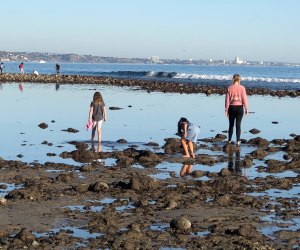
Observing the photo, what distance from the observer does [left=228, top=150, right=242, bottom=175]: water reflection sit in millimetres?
14188

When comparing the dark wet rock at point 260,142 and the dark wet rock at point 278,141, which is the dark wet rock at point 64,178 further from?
the dark wet rock at point 278,141

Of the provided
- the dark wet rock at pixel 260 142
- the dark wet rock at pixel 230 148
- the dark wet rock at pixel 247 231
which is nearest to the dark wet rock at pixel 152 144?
the dark wet rock at pixel 230 148

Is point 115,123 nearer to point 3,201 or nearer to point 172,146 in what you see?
point 172,146

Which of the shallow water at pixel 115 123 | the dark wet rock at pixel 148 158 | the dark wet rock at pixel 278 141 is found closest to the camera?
the dark wet rock at pixel 148 158

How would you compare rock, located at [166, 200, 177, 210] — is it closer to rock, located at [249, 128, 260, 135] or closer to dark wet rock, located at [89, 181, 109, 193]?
dark wet rock, located at [89, 181, 109, 193]

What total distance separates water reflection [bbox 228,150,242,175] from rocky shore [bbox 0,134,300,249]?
0.05 metres

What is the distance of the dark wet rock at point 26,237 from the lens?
8117mm

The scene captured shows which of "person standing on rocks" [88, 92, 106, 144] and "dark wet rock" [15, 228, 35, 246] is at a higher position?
"person standing on rocks" [88, 92, 106, 144]

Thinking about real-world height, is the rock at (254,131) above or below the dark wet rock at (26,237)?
below

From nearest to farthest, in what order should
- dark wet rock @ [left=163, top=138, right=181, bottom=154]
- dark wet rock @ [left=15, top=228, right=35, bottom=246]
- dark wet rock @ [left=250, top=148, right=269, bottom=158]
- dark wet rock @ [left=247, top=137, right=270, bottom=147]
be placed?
dark wet rock @ [left=15, top=228, right=35, bottom=246]
dark wet rock @ [left=250, top=148, right=269, bottom=158]
dark wet rock @ [left=163, top=138, right=181, bottom=154]
dark wet rock @ [left=247, top=137, right=270, bottom=147]

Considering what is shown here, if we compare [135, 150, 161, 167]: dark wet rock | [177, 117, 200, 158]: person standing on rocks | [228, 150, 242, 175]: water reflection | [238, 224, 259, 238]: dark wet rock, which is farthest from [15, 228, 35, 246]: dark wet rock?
[177, 117, 200, 158]: person standing on rocks

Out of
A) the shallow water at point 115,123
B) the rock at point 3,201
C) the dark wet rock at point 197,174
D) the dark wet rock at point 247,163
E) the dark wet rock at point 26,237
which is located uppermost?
the dark wet rock at point 26,237

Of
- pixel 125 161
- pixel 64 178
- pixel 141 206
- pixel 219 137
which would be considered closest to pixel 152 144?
pixel 219 137

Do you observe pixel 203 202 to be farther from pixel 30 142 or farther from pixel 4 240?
pixel 30 142
